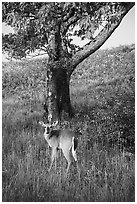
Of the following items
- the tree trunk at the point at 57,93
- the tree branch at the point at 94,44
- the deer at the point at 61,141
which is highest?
the tree branch at the point at 94,44

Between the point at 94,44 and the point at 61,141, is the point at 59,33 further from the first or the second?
the point at 61,141

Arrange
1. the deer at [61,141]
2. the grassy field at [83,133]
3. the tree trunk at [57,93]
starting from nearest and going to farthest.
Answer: the grassy field at [83,133] < the deer at [61,141] < the tree trunk at [57,93]

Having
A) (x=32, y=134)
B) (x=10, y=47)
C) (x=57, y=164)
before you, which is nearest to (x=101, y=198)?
(x=57, y=164)

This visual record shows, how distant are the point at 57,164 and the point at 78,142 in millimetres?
271

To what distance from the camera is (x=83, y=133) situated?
3629 mm

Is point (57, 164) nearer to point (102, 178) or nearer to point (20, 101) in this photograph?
point (102, 178)

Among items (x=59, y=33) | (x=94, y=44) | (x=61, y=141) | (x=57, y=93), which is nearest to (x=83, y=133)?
(x=61, y=141)

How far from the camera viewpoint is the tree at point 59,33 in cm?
362

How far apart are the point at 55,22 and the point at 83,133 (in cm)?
105

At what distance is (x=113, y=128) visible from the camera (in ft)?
12.1

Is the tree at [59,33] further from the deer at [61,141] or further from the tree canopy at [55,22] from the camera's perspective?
the deer at [61,141]

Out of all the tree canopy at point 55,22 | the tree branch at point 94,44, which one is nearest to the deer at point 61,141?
the tree branch at point 94,44

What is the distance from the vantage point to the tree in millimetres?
3617

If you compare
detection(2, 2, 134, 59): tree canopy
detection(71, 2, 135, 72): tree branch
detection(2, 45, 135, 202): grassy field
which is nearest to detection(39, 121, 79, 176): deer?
detection(2, 45, 135, 202): grassy field
